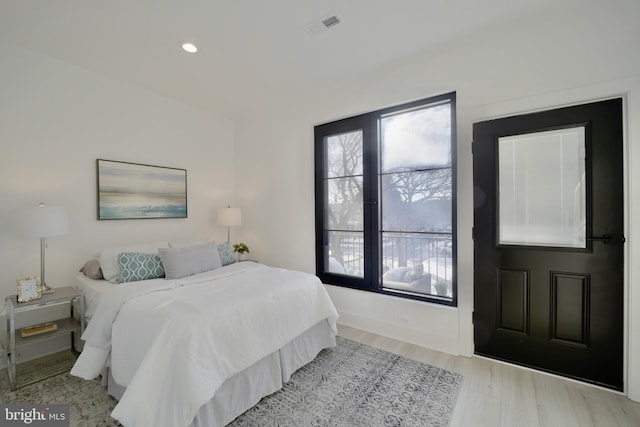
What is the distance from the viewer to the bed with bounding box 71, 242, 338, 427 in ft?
4.64

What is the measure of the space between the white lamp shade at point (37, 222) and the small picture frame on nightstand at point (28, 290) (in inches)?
14.5

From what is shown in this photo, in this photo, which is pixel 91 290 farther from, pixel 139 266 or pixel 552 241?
pixel 552 241

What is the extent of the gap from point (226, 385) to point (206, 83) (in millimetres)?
3088

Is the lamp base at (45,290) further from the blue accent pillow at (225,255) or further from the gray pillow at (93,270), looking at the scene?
the blue accent pillow at (225,255)

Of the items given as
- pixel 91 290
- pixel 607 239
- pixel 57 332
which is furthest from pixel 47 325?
pixel 607 239

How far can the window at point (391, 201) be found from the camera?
2.67 metres

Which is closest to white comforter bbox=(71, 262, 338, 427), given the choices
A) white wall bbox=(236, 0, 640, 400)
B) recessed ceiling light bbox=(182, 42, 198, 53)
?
white wall bbox=(236, 0, 640, 400)

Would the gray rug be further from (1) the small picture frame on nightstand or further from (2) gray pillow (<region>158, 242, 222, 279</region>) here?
(2) gray pillow (<region>158, 242, 222, 279</region>)

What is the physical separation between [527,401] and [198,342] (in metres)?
2.24

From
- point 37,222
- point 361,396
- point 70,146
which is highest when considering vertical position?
point 70,146

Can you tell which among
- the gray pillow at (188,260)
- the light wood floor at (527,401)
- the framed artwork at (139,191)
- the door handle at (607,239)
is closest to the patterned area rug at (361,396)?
the light wood floor at (527,401)

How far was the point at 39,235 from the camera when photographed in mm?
2189

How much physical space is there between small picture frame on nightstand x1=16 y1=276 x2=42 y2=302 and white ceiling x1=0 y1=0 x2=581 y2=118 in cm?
208

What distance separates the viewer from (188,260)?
2.64 meters
